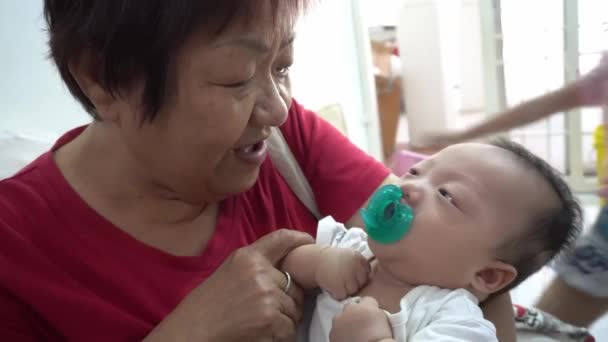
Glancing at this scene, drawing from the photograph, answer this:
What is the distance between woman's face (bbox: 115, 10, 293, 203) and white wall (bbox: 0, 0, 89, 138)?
58cm

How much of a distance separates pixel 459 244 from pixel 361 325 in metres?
0.21

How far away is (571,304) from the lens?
1050 mm

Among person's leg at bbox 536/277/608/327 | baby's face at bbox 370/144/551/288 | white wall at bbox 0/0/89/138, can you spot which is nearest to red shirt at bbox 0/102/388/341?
baby's face at bbox 370/144/551/288

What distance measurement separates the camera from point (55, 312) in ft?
2.73

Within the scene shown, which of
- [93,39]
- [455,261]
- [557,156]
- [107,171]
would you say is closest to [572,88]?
[455,261]

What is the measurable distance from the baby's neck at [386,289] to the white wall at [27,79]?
35.5 inches

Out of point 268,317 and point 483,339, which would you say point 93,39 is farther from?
point 483,339

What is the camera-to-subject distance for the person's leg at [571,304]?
0.99 m

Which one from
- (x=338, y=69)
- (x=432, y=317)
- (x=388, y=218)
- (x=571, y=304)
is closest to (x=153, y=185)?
(x=388, y=218)

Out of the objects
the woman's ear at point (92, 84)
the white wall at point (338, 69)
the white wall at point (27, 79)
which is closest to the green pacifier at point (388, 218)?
the woman's ear at point (92, 84)

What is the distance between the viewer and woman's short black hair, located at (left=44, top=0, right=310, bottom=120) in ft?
2.51

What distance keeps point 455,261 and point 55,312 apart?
623mm

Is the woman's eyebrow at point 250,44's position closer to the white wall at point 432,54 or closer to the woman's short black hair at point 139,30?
the woman's short black hair at point 139,30

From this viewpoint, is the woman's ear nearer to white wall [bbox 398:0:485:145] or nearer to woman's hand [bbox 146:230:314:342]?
woman's hand [bbox 146:230:314:342]
